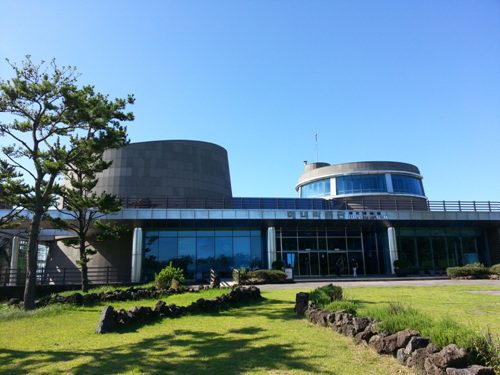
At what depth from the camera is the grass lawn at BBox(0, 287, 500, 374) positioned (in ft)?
21.9

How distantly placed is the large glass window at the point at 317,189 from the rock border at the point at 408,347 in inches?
1665

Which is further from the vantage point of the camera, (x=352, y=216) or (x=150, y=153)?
(x=150, y=153)

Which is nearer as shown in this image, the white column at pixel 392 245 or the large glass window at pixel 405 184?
the white column at pixel 392 245

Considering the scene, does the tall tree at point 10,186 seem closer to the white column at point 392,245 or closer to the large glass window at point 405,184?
the white column at point 392,245

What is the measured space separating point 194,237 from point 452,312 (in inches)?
1000

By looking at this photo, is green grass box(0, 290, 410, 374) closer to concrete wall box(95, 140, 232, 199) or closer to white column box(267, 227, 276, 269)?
white column box(267, 227, 276, 269)

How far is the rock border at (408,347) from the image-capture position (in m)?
5.21

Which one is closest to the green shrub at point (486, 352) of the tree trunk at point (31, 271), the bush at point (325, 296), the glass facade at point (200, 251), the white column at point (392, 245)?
the bush at point (325, 296)

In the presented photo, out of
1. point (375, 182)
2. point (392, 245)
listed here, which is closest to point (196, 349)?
point (392, 245)

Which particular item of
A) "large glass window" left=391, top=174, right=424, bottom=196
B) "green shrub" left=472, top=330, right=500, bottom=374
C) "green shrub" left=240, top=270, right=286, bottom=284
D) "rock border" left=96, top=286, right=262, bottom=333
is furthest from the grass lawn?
"large glass window" left=391, top=174, right=424, bottom=196

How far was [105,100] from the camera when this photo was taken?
19125mm

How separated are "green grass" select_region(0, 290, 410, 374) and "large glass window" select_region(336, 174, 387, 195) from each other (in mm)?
37678

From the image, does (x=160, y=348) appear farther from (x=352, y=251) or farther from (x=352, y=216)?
(x=352, y=251)

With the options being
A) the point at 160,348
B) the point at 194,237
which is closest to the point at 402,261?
the point at 194,237
